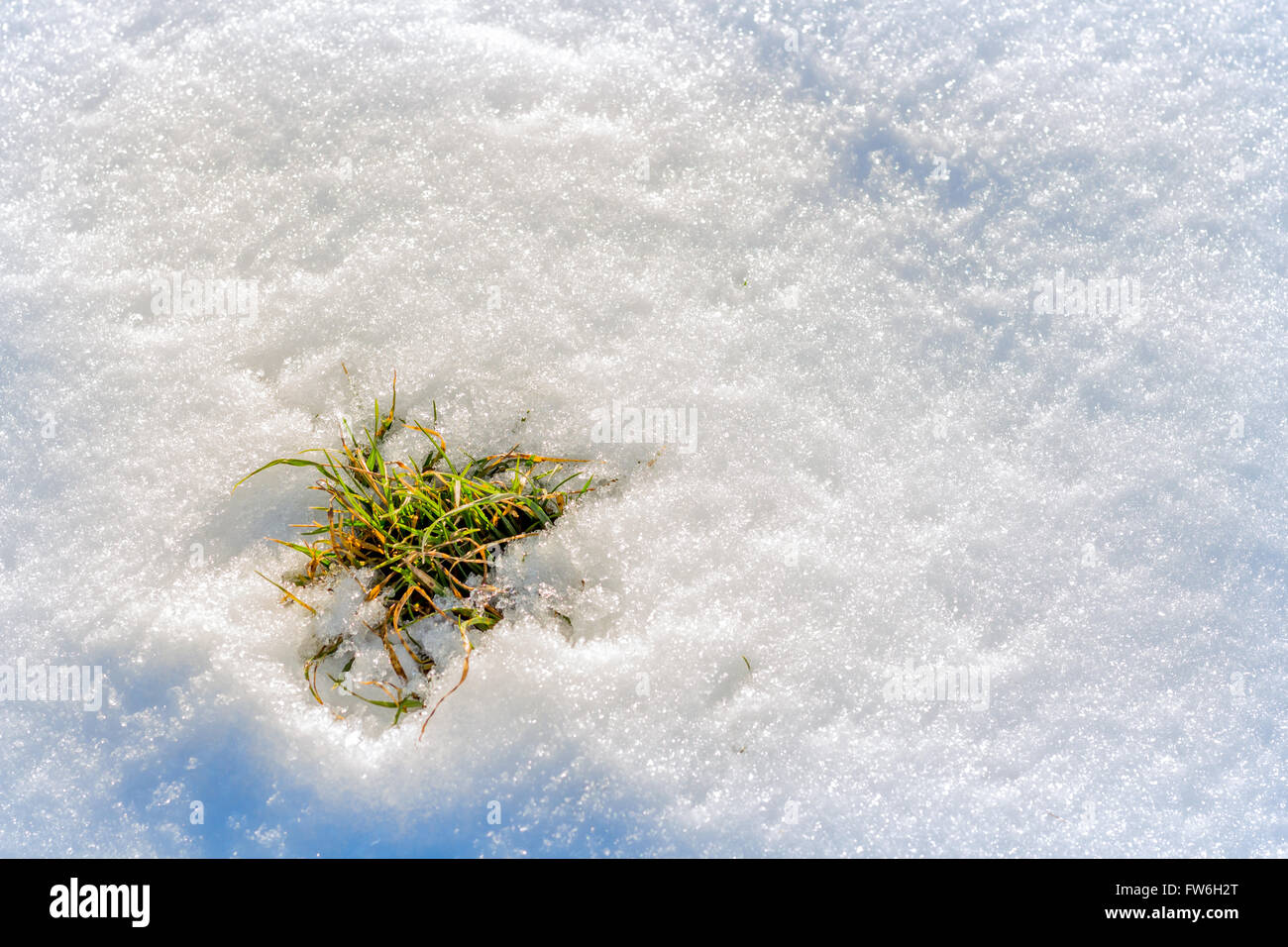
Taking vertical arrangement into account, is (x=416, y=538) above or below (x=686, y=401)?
below

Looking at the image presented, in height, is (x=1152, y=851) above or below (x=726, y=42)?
below

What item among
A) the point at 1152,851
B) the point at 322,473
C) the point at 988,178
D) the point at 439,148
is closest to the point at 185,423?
the point at 322,473

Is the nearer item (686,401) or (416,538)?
(416,538)

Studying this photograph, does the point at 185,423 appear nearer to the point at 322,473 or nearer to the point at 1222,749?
the point at 322,473
